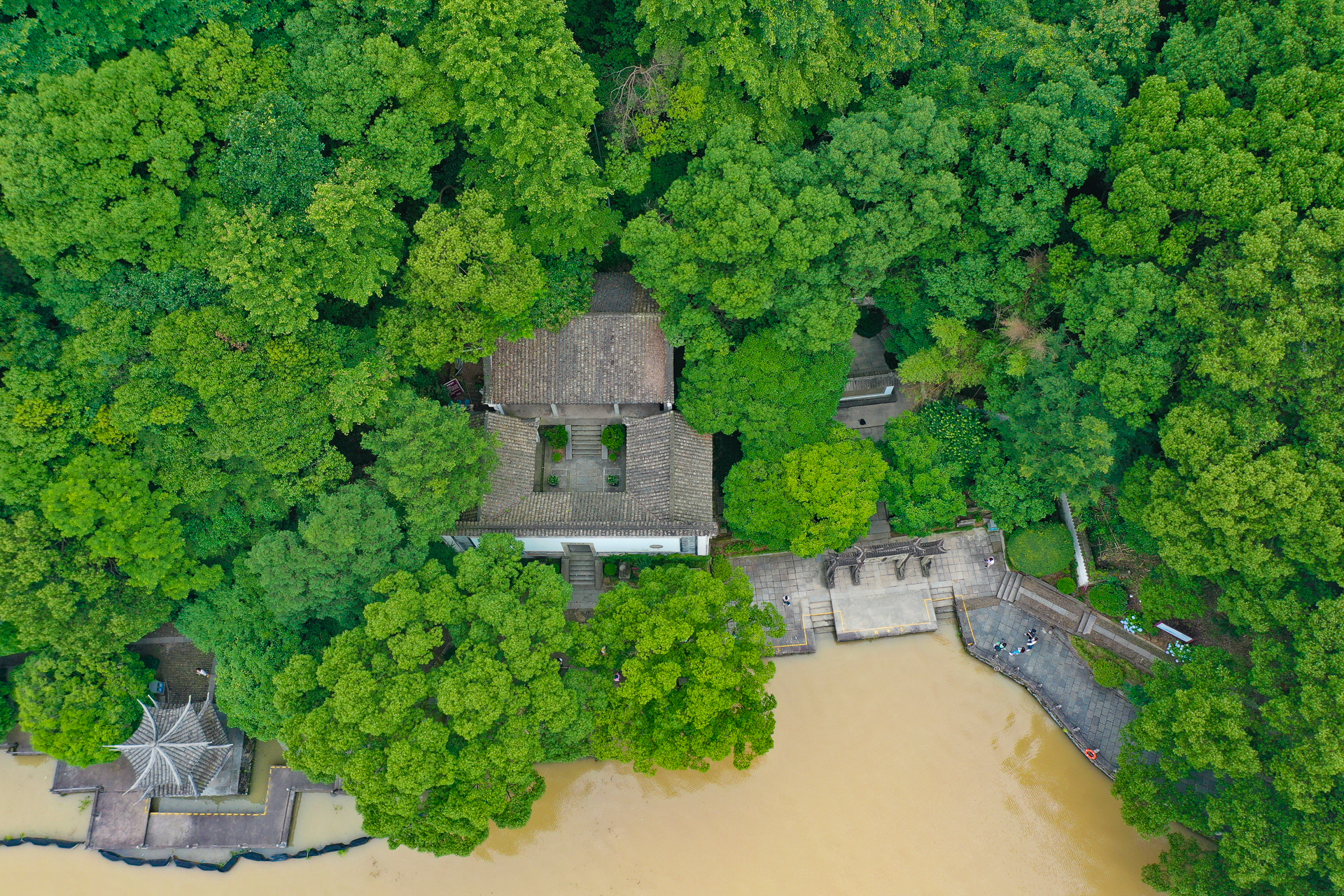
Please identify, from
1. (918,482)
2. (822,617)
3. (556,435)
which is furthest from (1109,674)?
(556,435)

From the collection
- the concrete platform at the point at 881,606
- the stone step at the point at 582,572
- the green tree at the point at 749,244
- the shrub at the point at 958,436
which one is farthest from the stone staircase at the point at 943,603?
the stone step at the point at 582,572

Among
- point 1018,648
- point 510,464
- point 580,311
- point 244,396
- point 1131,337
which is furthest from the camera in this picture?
point 1018,648

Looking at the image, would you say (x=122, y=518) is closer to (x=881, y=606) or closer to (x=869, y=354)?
(x=881, y=606)

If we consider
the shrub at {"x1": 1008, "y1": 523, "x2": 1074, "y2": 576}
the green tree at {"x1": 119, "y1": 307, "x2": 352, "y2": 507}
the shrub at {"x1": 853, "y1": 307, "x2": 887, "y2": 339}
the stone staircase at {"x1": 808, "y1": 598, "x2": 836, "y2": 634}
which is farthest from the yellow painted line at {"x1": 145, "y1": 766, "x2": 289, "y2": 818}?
the shrub at {"x1": 1008, "y1": 523, "x2": 1074, "y2": 576}

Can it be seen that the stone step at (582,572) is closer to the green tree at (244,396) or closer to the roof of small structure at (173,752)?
the green tree at (244,396)

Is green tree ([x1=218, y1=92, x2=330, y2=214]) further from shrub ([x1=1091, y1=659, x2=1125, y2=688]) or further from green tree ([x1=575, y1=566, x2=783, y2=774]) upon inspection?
shrub ([x1=1091, y1=659, x2=1125, y2=688])

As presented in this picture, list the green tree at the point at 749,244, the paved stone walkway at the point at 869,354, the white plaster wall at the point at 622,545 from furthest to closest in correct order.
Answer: the paved stone walkway at the point at 869,354 → the white plaster wall at the point at 622,545 → the green tree at the point at 749,244

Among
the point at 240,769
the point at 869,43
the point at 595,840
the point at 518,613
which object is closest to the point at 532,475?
the point at 518,613
